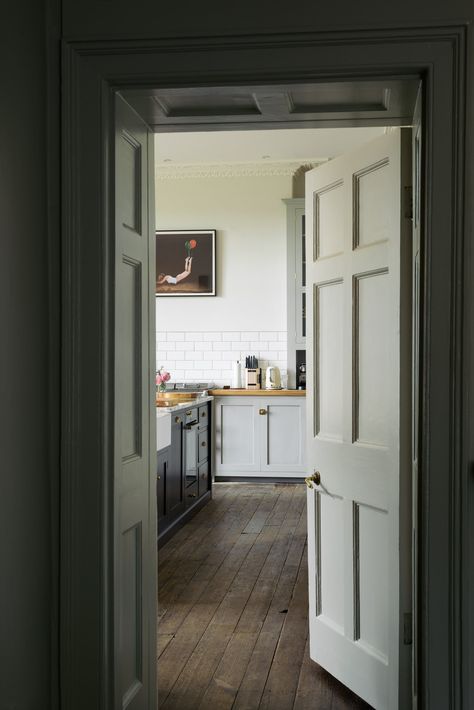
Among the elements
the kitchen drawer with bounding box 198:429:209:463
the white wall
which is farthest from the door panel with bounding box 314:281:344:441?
the white wall

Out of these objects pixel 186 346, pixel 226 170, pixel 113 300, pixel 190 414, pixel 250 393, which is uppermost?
pixel 226 170

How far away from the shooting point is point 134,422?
261cm

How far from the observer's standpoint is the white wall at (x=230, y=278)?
8.55 m

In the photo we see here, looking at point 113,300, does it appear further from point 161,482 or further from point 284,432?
point 284,432

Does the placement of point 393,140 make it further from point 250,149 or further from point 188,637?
point 250,149

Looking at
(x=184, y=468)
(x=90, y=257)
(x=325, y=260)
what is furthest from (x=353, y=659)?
(x=184, y=468)

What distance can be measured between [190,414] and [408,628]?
4.22m

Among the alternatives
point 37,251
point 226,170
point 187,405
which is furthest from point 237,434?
point 37,251

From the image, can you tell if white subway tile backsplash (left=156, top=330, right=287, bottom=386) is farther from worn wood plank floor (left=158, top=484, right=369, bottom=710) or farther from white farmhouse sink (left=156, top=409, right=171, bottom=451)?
→ white farmhouse sink (left=156, top=409, right=171, bottom=451)

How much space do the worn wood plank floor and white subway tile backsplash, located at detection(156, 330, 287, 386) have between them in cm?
226

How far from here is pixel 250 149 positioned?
777cm

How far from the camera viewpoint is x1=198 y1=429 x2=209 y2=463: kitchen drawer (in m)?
7.09

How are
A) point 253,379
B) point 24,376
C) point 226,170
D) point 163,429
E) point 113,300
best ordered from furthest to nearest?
point 226,170, point 253,379, point 163,429, point 113,300, point 24,376

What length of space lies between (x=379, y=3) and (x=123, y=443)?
1601 mm
